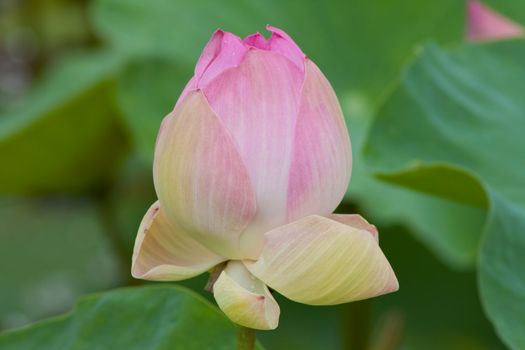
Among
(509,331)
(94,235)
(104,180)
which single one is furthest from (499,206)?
(94,235)

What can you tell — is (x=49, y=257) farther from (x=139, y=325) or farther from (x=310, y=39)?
(x=139, y=325)

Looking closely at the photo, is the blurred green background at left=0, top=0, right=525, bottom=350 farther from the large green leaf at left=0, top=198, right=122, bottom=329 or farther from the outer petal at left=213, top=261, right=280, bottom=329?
the outer petal at left=213, top=261, right=280, bottom=329

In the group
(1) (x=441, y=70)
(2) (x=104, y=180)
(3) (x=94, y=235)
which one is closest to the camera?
(1) (x=441, y=70)

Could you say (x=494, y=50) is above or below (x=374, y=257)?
below

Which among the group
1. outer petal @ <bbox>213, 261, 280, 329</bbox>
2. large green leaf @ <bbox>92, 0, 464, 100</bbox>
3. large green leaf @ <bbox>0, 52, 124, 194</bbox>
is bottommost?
large green leaf @ <bbox>0, 52, 124, 194</bbox>

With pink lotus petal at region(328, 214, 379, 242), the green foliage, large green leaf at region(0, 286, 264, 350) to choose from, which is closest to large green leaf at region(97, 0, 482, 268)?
the green foliage

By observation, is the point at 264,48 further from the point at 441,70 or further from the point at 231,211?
the point at 441,70
